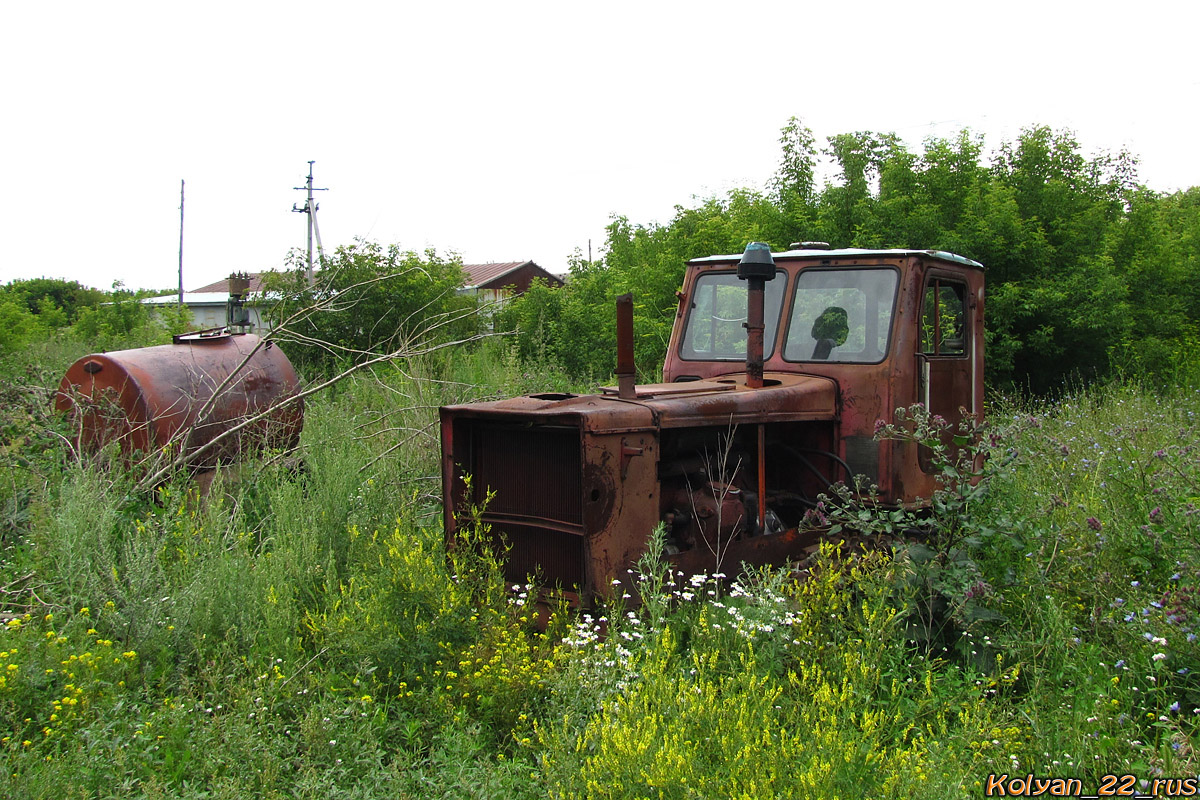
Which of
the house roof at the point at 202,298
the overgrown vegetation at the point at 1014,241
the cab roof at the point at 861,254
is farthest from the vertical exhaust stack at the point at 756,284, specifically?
the house roof at the point at 202,298

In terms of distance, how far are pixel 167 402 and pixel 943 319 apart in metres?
5.71

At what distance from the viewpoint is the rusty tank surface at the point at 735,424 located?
4047mm

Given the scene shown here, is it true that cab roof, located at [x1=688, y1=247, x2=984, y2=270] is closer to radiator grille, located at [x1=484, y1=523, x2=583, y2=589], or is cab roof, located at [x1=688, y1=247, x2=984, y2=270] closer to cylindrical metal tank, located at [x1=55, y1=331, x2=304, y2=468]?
radiator grille, located at [x1=484, y1=523, x2=583, y2=589]

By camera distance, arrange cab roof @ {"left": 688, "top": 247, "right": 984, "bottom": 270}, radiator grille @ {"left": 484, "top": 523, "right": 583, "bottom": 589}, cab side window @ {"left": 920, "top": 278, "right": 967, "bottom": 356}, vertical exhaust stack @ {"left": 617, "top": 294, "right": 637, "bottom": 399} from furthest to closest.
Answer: cab side window @ {"left": 920, "top": 278, "right": 967, "bottom": 356} < cab roof @ {"left": 688, "top": 247, "right": 984, "bottom": 270} < vertical exhaust stack @ {"left": 617, "top": 294, "right": 637, "bottom": 399} < radiator grille @ {"left": 484, "top": 523, "right": 583, "bottom": 589}

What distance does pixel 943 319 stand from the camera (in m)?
5.59

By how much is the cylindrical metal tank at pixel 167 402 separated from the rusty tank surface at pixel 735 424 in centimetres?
311

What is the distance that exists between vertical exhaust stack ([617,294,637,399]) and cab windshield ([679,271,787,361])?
1.45 m

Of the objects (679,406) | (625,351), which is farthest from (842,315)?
(625,351)

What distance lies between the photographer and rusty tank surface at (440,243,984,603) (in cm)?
405

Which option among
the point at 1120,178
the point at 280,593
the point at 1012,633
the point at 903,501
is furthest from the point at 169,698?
the point at 1120,178

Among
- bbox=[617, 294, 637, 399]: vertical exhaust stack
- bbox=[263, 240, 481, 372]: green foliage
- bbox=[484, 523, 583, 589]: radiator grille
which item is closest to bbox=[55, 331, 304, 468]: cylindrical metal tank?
bbox=[484, 523, 583, 589]: radiator grille

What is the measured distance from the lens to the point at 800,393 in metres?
4.80

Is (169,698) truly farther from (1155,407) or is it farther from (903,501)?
(1155,407)

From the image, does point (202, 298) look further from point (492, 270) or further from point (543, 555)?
point (543, 555)
